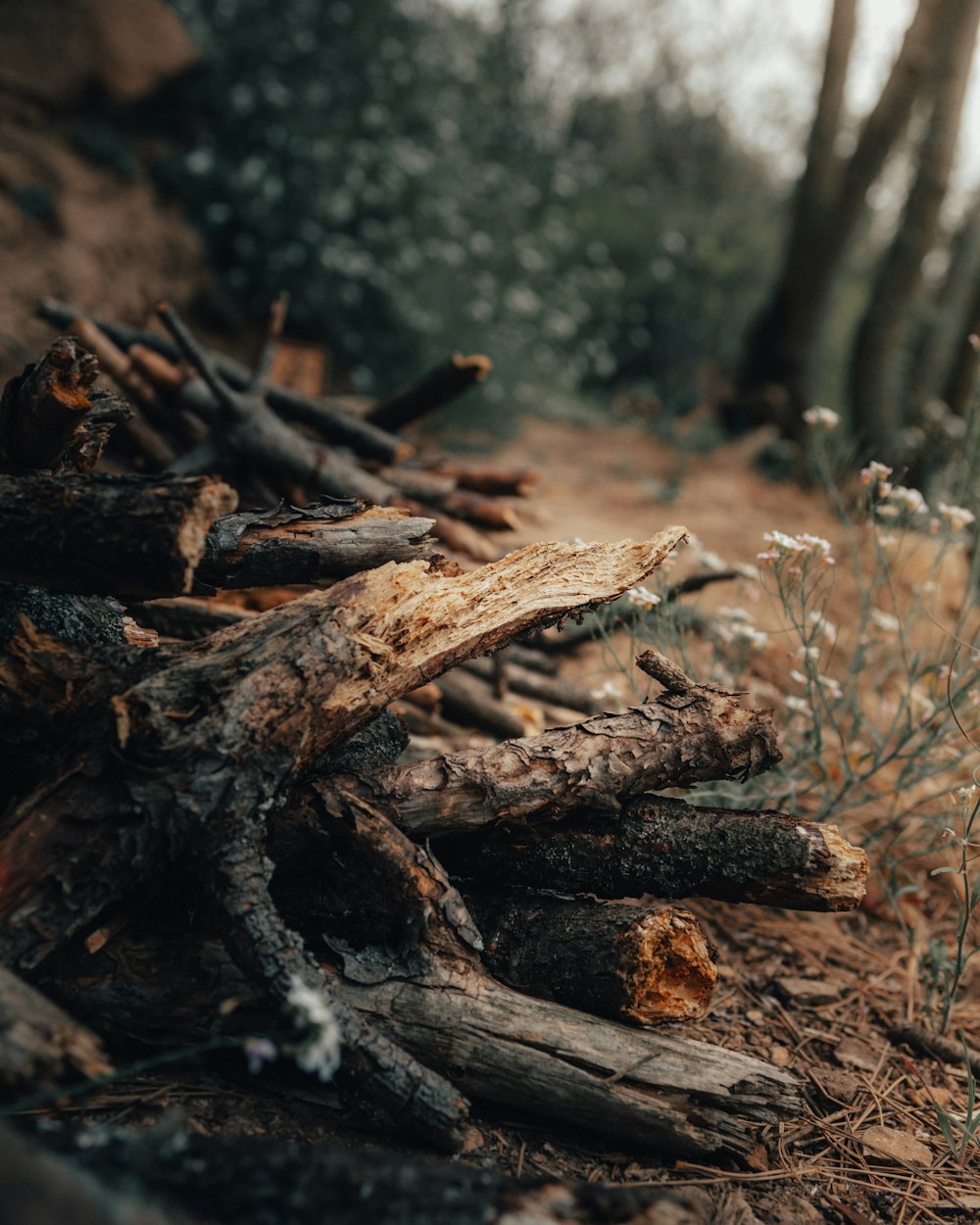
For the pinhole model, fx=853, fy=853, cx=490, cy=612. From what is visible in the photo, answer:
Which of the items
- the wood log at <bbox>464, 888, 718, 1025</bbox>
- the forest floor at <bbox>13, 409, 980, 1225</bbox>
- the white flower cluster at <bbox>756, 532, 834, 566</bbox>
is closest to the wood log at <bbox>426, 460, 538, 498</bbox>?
the forest floor at <bbox>13, 409, 980, 1225</bbox>

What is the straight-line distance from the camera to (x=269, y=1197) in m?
1.22

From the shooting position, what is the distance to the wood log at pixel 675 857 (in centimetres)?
197

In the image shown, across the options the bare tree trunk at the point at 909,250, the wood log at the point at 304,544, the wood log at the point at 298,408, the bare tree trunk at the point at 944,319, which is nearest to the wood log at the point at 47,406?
the wood log at the point at 304,544

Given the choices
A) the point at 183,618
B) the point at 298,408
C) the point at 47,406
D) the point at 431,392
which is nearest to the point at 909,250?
the point at 431,392

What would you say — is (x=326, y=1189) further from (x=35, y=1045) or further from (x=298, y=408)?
(x=298, y=408)

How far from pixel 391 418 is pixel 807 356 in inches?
223

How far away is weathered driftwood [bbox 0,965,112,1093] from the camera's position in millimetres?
1229

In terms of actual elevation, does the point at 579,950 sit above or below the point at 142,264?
below

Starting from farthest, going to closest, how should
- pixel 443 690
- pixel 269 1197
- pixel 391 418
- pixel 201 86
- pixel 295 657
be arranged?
1. pixel 201 86
2. pixel 391 418
3. pixel 443 690
4. pixel 295 657
5. pixel 269 1197

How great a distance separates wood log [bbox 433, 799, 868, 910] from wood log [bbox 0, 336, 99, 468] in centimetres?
130

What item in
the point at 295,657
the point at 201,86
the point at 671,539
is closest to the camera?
the point at 295,657

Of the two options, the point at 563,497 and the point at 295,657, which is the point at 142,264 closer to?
the point at 563,497

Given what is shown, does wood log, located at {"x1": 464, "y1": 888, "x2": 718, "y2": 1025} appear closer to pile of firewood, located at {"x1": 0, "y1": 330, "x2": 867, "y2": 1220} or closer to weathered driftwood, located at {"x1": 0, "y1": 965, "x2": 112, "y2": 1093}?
pile of firewood, located at {"x1": 0, "y1": 330, "x2": 867, "y2": 1220}

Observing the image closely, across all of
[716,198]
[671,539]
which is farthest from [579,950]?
[716,198]
